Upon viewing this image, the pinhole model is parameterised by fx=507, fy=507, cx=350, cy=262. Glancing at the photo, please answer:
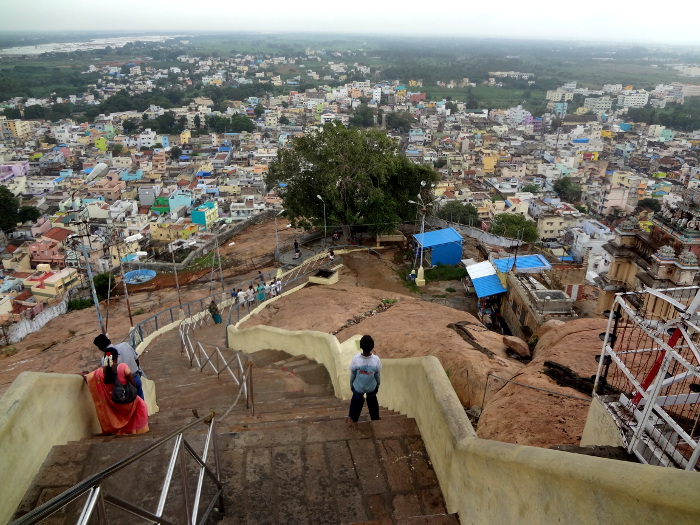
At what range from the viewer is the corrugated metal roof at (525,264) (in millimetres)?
16453

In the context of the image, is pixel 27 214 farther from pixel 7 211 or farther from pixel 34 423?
pixel 34 423

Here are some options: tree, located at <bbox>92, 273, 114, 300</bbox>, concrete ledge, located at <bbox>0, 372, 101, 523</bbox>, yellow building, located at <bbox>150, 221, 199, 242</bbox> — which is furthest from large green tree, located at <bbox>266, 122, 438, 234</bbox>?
yellow building, located at <bbox>150, 221, 199, 242</bbox>

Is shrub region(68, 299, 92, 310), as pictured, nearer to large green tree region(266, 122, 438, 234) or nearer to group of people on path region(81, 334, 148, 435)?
large green tree region(266, 122, 438, 234)

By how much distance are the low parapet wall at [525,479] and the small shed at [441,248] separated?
13.9 metres

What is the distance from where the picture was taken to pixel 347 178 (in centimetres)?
1897

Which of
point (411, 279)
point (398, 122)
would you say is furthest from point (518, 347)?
point (398, 122)

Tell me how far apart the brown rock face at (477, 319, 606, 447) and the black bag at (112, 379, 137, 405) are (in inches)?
150

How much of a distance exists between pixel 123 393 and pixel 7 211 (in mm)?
47407

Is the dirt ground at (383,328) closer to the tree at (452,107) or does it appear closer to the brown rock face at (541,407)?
the brown rock face at (541,407)

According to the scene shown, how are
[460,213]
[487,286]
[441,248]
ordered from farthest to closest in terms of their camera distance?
[460,213]
[441,248]
[487,286]

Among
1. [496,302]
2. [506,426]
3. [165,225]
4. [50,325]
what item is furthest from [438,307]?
[165,225]

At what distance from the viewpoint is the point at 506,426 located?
5848 mm

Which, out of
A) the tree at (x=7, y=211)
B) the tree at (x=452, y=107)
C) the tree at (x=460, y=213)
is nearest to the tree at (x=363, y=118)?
the tree at (x=452, y=107)

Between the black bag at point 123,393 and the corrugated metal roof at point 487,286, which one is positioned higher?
the black bag at point 123,393
